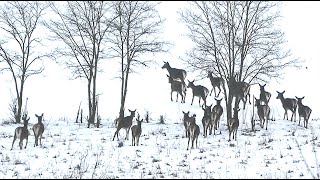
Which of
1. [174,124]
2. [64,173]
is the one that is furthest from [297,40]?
[64,173]

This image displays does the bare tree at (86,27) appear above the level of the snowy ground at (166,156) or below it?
above

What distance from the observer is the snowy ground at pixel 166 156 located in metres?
12.8

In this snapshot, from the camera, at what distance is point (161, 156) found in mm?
15492

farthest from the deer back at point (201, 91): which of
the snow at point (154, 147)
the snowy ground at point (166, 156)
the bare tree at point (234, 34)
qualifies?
the snowy ground at point (166, 156)

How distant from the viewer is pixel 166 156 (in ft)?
50.8

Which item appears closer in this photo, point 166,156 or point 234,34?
point 166,156

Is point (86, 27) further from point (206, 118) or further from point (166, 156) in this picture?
point (166, 156)

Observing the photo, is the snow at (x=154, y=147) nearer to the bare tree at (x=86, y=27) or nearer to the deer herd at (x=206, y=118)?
the deer herd at (x=206, y=118)

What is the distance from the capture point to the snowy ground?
506 inches

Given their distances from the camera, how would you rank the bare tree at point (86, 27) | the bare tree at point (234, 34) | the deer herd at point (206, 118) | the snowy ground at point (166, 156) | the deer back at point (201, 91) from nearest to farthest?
the snowy ground at point (166, 156)
the deer herd at point (206, 118)
the bare tree at point (234, 34)
the bare tree at point (86, 27)
the deer back at point (201, 91)

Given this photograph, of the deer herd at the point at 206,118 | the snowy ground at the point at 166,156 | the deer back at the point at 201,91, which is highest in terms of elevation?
the deer back at the point at 201,91

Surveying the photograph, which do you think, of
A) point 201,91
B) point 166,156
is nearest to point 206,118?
point 166,156

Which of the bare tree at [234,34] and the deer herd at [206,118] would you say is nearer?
the deer herd at [206,118]

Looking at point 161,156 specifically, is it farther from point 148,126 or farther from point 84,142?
point 148,126
